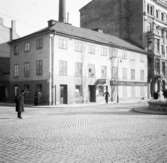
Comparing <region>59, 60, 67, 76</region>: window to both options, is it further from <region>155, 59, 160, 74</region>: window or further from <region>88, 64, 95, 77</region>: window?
<region>155, 59, 160, 74</region>: window

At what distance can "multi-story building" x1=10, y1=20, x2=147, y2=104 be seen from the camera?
94.2 ft

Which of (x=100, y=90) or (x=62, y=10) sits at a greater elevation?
(x=62, y=10)

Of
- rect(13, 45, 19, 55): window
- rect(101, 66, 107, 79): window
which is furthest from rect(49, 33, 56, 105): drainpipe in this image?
rect(101, 66, 107, 79): window

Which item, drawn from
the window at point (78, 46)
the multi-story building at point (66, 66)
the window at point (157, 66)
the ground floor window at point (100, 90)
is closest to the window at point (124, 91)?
the multi-story building at point (66, 66)

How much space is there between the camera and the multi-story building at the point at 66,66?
28.7 meters

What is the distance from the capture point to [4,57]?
141 feet

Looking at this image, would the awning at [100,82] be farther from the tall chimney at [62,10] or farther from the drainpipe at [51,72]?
the tall chimney at [62,10]

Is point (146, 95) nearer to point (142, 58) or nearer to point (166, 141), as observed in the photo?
point (142, 58)

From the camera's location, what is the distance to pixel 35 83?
30.3m

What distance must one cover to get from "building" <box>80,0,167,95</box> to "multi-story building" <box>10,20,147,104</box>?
Result: 8945 millimetres

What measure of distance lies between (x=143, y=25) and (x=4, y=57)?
89.5ft

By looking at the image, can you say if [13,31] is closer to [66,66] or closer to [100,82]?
[66,66]

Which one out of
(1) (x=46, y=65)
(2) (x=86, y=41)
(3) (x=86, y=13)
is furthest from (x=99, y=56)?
(3) (x=86, y=13)

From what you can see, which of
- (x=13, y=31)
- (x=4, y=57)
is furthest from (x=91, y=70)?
(x=13, y=31)
